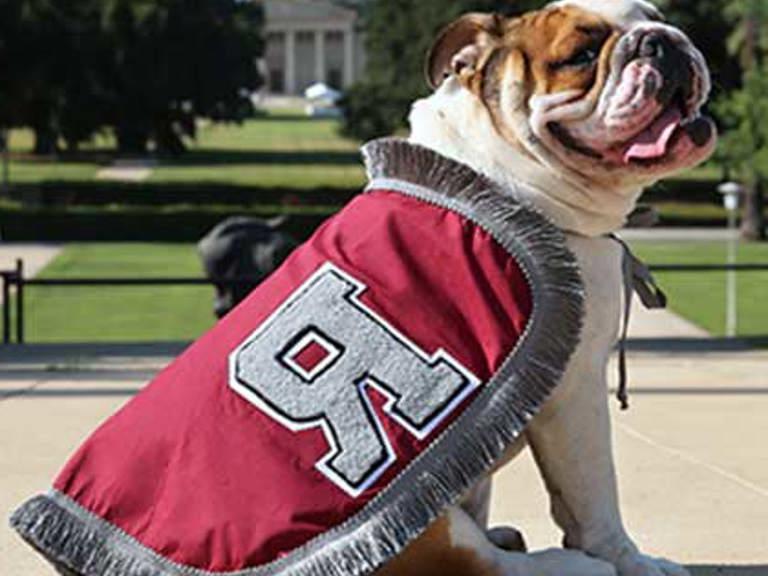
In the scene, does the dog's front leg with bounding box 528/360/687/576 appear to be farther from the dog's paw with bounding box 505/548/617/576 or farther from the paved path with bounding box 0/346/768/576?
the paved path with bounding box 0/346/768/576

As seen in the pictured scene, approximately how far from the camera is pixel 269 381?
4762 millimetres

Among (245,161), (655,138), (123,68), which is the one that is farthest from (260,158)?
(655,138)

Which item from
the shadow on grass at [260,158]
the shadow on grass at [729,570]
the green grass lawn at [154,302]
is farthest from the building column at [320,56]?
the shadow on grass at [729,570]

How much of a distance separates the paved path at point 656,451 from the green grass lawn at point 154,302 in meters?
8.86

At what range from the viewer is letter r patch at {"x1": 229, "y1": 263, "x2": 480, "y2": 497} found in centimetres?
468

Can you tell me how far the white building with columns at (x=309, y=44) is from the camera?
190375mm

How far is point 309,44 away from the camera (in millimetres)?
196250

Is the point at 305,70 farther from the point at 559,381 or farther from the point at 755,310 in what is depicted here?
the point at 559,381

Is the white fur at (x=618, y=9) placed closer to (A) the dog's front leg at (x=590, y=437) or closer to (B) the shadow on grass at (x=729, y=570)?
(A) the dog's front leg at (x=590, y=437)

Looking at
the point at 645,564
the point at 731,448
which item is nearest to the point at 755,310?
the point at 731,448

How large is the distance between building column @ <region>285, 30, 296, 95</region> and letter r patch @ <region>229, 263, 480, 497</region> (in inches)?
7533

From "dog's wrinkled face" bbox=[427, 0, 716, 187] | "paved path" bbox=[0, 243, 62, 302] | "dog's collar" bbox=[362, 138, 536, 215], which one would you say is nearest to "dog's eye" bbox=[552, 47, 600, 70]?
"dog's wrinkled face" bbox=[427, 0, 716, 187]

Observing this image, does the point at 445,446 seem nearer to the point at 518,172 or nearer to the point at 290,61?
the point at 518,172

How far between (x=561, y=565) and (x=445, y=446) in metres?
0.53
